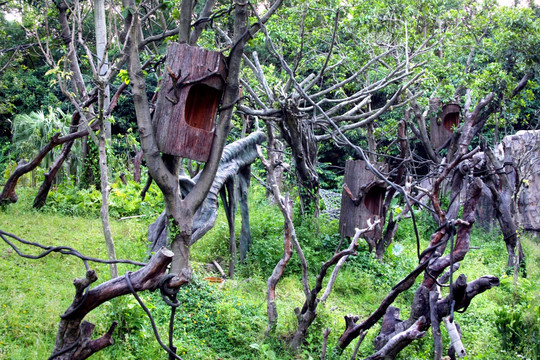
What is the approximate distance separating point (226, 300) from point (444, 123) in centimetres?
723

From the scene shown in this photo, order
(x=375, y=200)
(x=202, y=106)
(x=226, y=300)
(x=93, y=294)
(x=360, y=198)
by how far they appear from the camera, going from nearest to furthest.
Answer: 1. (x=93, y=294)
2. (x=202, y=106)
3. (x=226, y=300)
4. (x=360, y=198)
5. (x=375, y=200)

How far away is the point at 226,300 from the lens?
19.8 feet

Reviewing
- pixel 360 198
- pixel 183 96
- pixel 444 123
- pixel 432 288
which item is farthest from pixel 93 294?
pixel 444 123

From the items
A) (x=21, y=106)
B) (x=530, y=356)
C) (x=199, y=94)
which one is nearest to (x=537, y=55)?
(x=530, y=356)

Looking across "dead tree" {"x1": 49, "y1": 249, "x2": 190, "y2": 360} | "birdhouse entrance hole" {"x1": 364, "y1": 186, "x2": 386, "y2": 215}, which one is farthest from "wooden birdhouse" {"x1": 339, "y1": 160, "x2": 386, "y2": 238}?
"dead tree" {"x1": 49, "y1": 249, "x2": 190, "y2": 360}

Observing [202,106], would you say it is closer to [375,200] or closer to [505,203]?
[375,200]

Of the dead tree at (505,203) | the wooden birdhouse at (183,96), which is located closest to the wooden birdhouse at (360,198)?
the dead tree at (505,203)

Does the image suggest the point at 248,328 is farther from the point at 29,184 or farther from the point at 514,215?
the point at 29,184

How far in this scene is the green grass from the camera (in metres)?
4.66

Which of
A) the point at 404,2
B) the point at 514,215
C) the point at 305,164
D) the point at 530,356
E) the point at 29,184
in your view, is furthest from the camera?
the point at 29,184

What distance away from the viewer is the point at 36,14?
27.5 feet

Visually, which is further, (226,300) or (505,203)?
(505,203)

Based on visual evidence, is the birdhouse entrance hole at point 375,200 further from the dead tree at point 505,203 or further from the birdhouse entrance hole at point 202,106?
the birdhouse entrance hole at point 202,106

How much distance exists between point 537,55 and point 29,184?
12.2 meters
